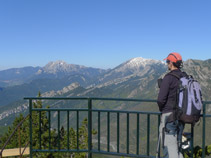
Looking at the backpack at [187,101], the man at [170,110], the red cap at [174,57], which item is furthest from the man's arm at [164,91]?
the red cap at [174,57]

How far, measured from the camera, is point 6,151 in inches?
340

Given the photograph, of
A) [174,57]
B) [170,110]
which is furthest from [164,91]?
[174,57]

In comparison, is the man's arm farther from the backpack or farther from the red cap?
the red cap

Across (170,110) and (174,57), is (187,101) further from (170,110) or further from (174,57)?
(174,57)

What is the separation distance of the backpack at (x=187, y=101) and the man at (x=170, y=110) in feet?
0.30

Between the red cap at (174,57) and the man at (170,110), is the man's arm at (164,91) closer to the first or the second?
the man at (170,110)

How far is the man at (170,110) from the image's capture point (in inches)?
186

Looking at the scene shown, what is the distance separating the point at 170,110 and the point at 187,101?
0.39m

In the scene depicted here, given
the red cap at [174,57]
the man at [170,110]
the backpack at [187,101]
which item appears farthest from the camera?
the red cap at [174,57]

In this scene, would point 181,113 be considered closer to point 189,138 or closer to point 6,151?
point 189,138

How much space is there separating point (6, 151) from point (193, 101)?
7.07m

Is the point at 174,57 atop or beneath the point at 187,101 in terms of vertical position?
atop

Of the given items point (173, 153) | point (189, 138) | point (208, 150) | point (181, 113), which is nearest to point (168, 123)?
point (181, 113)

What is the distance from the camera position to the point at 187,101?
460 centimetres
